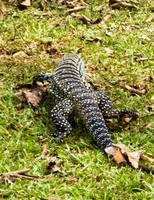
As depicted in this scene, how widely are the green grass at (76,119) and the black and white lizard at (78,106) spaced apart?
24 centimetres

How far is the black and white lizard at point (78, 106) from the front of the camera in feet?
16.4

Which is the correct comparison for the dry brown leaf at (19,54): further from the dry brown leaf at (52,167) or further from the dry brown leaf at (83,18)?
the dry brown leaf at (52,167)

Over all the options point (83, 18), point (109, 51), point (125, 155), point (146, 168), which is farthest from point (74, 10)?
point (146, 168)

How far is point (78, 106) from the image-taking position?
541 centimetres

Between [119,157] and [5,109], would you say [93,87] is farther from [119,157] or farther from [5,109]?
[119,157]

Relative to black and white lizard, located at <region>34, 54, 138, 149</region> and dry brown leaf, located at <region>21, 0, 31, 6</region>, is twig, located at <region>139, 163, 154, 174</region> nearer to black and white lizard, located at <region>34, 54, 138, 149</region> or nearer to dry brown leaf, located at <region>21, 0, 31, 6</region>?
black and white lizard, located at <region>34, 54, 138, 149</region>

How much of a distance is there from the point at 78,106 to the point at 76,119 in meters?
0.38

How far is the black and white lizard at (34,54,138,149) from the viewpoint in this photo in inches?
197

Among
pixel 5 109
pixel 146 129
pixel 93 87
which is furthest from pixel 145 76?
pixel 5 109

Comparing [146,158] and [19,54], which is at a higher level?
[19,54]

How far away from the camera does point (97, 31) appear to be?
9.34m

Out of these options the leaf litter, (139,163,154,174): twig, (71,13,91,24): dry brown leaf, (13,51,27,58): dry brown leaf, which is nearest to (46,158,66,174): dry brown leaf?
the leaf litter

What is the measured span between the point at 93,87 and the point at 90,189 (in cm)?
327

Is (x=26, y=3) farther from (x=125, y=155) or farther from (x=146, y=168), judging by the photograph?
(x=146, y=168)
